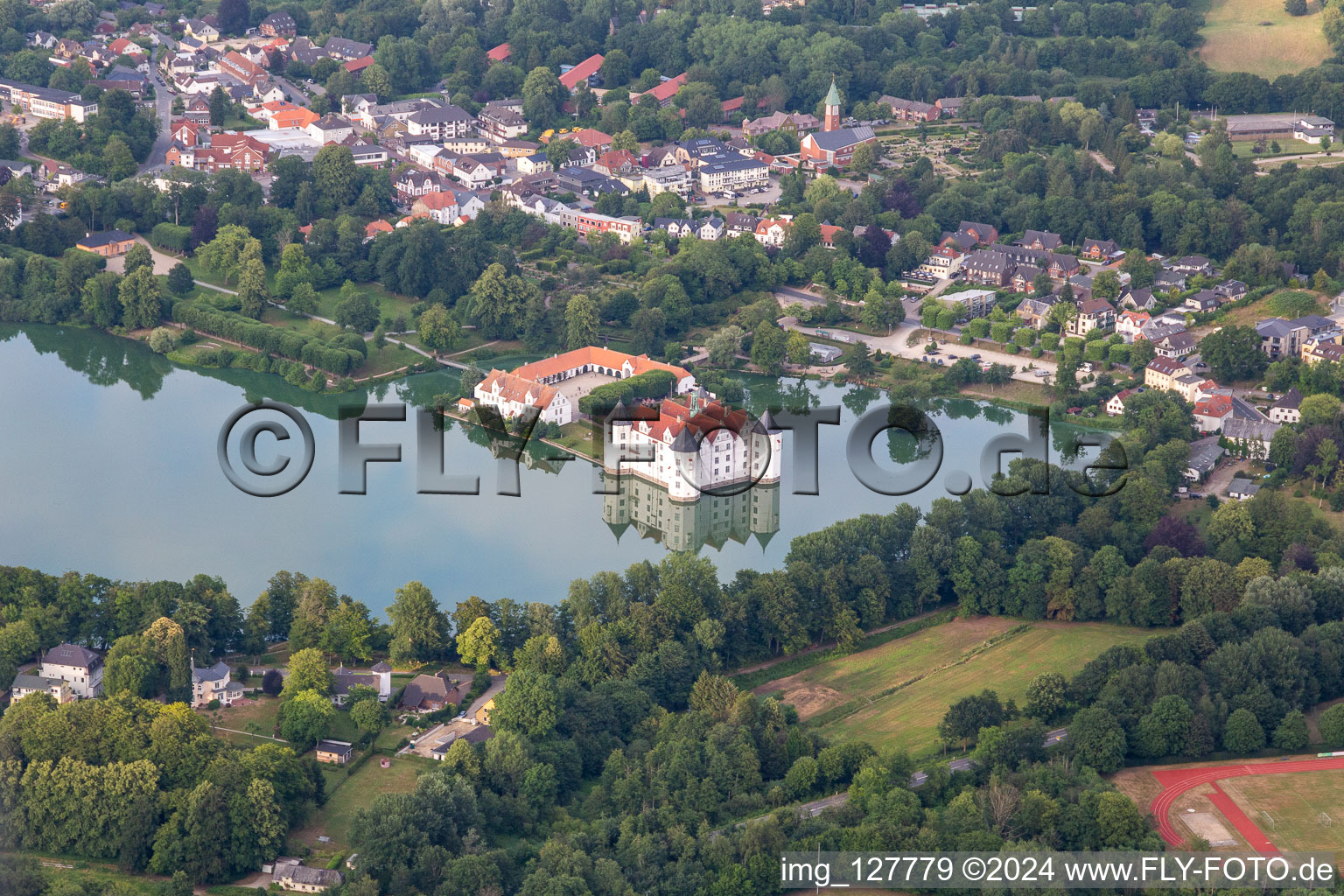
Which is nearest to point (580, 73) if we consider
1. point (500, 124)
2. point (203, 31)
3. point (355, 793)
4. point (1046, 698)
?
point (500, 124)

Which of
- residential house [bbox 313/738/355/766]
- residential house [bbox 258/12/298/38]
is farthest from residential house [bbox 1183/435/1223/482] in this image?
residential house [bbox 258/12/298/38]

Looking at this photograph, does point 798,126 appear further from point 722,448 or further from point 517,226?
point 722,448

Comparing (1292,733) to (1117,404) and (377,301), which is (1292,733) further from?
(377,301)

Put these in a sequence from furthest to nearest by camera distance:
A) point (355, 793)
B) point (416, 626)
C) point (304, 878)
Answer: point (416, 626) < point (355, 793) < point (304, 878)

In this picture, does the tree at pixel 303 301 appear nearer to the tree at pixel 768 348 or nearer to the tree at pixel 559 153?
the tree at pixel 768 348

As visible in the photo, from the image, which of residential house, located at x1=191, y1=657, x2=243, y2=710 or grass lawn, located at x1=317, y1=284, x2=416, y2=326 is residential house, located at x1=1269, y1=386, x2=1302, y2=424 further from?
residential house, located at x1=191, y1=657, x2=243, y2=710

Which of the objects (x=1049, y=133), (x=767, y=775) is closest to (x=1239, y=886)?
(x=767, y=775)
